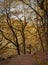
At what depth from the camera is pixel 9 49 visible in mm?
33688

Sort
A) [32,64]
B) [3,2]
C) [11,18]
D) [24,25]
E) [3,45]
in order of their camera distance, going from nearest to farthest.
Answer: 1. [32,64]
2. [3,2]
3. [11,18]
4. [24,25]
5. [3,45]

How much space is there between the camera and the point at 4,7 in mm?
26141

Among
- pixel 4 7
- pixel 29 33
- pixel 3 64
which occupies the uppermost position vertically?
pixel 4 7

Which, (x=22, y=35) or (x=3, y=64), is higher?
(x=3, y=64)

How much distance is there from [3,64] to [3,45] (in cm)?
1538

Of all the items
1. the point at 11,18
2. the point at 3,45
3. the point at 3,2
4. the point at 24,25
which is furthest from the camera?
the point at 3,45

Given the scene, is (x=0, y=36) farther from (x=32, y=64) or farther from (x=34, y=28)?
(x=32, y=64)

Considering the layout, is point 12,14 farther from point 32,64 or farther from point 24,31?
point 32,64

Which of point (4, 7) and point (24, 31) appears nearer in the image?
point (4, 7)

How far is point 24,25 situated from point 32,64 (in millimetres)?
15289

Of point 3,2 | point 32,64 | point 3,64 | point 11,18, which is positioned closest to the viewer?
point 32,64

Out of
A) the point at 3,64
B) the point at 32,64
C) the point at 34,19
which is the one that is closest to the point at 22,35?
the point at 34,19

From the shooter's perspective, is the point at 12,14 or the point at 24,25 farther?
the point at 24,25

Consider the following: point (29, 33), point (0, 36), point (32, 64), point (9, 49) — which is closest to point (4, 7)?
point (0, 36)
